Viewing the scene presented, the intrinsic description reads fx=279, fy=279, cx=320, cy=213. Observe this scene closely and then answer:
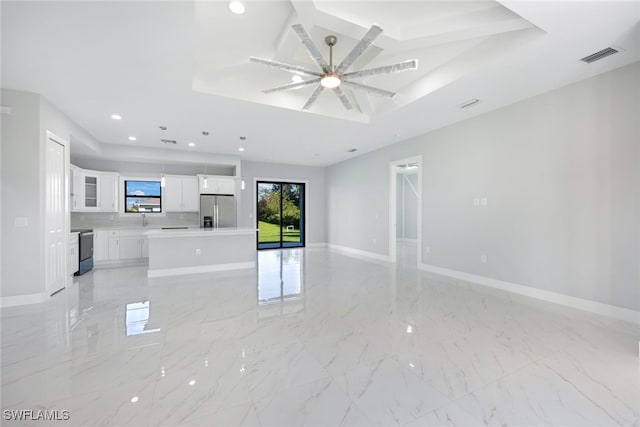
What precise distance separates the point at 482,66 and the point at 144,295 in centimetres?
547

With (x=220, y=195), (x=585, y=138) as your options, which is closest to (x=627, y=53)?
(x=585, y=138)

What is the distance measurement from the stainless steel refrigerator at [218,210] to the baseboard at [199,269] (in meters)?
1.85

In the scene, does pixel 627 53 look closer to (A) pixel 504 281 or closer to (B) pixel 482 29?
(B) pixel 482 29

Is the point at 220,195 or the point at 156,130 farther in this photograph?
the point at 220,195

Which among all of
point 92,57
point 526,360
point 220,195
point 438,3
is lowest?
point 526,360

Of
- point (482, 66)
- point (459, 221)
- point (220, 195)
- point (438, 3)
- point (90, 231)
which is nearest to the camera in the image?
point (438, 3)

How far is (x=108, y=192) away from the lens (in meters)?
6.66

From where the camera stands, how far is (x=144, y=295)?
418 cm

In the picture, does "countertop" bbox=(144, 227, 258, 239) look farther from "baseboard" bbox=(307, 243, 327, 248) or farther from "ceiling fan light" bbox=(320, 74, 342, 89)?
"ceiling fan light" bbox=(320, 74, 342, 89)

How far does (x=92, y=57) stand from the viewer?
2.96 m

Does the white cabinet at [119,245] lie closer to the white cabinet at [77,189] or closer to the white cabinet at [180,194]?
the white cabinet at [77,189]

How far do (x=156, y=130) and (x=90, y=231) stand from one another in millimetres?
2760

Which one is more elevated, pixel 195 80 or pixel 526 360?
pixel 195 80

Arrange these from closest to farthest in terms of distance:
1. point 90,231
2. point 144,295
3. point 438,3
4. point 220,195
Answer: point 438,3 < point 144,295 < point 90,231 < point 220,195
